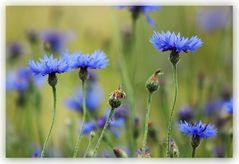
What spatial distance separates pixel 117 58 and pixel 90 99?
155 mm

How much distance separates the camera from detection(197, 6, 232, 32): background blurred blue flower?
225 centimetres

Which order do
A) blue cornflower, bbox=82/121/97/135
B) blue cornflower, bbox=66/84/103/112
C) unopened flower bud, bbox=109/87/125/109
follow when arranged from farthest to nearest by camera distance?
blue cornflower, bbox=66/84/103/112 < blue cornflower, bbox=82/121/97/135 < unopened flower bud, bbox=109/87/125/109

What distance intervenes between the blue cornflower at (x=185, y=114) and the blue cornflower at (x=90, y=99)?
0.82 feet

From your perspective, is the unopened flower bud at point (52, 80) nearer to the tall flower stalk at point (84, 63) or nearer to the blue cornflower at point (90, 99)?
the tall flower stalk at point (84, 63)

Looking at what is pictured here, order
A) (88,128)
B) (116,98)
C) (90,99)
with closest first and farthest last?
(116,98) < (88,128) < (90,99)

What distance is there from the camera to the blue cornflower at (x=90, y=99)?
2.24 metres

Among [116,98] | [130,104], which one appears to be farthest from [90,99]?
[116,98]

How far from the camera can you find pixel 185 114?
7.13 feet

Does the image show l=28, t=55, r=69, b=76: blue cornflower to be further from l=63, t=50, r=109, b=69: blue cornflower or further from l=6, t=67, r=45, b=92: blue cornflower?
l=6, t=67, r=45, b=92: blue cornflower

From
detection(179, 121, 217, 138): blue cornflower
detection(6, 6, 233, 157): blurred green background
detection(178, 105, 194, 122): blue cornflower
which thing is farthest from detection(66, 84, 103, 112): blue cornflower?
detection(179, 121, 217, 138): blue cornflower

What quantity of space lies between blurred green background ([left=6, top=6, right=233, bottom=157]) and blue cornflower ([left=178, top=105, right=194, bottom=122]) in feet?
0.11

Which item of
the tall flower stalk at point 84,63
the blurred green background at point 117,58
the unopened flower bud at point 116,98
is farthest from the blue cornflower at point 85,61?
the blurred green background at point 117,58

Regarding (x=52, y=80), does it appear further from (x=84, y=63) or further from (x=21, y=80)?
(x=21, y=80)

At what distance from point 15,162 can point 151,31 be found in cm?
54
